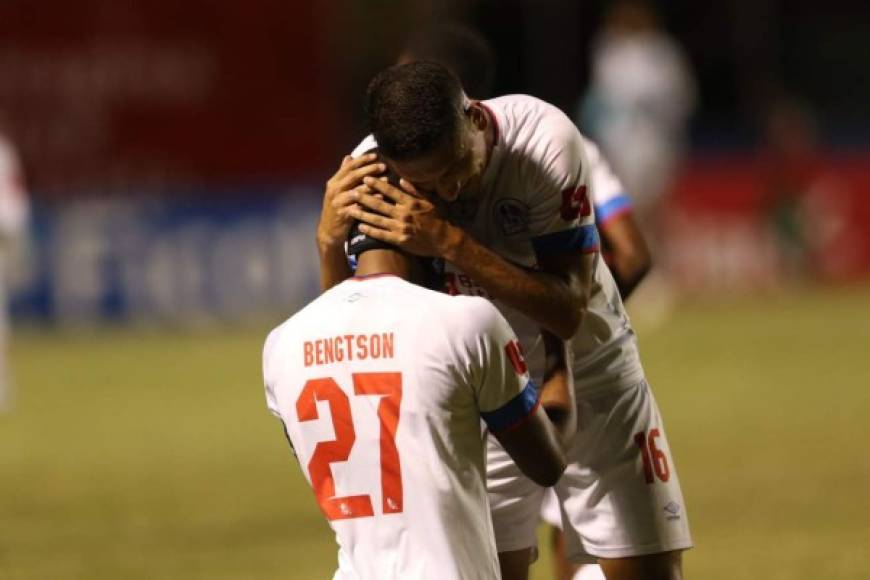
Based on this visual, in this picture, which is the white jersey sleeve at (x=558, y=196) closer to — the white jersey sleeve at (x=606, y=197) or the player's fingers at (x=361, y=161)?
the player's fingers at (x=361, y=161)

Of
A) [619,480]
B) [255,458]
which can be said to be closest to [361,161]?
[619,480]

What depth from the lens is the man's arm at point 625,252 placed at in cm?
596

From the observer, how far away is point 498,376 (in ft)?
13.8

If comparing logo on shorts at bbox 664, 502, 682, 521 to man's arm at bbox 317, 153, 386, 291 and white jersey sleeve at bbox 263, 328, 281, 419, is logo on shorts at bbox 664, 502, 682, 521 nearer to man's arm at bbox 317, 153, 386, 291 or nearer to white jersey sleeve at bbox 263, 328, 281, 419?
man's arm at bbox 317, 153, 386, 291

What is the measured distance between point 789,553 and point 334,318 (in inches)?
170

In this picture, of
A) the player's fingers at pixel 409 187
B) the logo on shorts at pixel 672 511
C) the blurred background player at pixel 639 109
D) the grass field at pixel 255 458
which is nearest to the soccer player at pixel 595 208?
the logo on shorts at pixel 672 511

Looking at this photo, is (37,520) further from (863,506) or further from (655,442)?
(655,442)

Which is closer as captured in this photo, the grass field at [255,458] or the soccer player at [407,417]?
the soccer player at [407,417]

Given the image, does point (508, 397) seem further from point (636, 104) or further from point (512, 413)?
point (636, 104)

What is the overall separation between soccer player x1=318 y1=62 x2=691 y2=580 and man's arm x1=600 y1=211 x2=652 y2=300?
1.65 ft

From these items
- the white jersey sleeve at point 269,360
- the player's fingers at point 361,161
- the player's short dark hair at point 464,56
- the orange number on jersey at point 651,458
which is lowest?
the orange number on jersey at point 651,458

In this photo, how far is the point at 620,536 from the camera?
533 cm

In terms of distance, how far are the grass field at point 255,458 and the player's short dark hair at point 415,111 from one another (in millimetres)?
3757

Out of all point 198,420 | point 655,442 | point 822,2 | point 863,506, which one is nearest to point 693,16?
point 822,2
